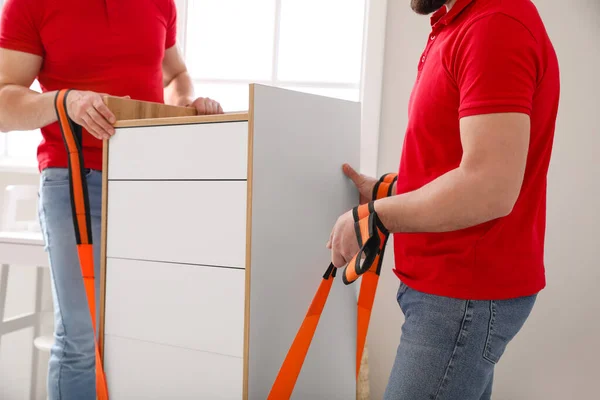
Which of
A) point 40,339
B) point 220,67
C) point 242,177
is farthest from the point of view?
point 220,67

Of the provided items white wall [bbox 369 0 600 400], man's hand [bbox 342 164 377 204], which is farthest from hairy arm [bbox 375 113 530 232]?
white wall [bbox 369 0 600 400]

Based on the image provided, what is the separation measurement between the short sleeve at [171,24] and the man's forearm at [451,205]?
0.99m

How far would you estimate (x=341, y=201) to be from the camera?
126 centimetres

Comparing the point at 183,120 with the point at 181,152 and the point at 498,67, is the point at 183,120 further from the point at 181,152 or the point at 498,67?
the point at 498,67

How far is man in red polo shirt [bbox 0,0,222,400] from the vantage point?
1.26 m

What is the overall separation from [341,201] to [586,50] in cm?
105

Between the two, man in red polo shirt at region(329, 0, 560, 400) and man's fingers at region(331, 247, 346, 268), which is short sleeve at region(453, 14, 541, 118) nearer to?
man in red polo shirt at region(329, 0, 560, 400)

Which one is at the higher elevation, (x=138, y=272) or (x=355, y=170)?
(x=355, y=170)

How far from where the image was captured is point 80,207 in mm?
1193

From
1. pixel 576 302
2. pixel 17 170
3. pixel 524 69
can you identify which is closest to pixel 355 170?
pixel 524 69

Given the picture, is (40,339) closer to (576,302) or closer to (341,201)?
(341,201)

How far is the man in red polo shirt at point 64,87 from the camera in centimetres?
126

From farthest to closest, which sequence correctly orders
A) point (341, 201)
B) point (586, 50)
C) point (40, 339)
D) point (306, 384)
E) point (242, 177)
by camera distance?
point (40, 339)
point (586, 50)
point (341, 201)
point (306, 384)
point (242, 177)

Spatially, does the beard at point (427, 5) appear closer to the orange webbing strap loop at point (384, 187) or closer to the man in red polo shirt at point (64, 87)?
the orange webbing strap loop at point (384, 187)
